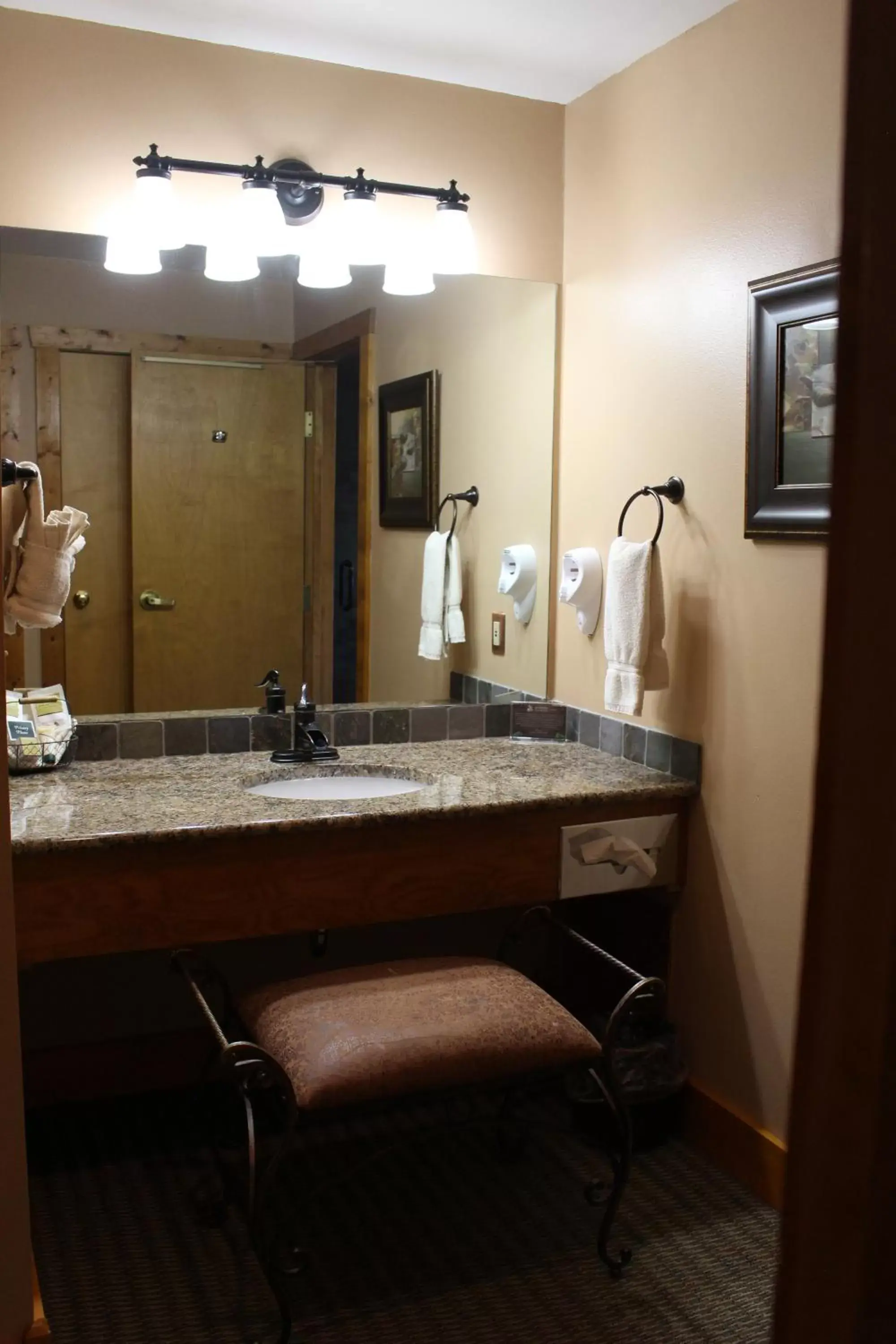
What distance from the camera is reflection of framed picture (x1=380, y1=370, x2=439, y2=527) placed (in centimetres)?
258

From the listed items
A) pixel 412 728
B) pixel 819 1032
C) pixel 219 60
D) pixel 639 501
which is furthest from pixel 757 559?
pixel 819 1032

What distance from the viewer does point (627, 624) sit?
87.1 inches

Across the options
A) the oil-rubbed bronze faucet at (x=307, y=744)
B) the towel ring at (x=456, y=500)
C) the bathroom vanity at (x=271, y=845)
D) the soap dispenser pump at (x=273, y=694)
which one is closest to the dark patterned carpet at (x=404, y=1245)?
the bathroom vanity at (x=271, y=845)

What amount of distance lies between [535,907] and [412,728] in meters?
0.55

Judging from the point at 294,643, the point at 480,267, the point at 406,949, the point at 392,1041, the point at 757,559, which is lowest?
the point at 406,949

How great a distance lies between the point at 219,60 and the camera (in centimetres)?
224

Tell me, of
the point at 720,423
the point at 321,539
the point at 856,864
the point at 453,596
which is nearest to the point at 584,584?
the point at 453,596

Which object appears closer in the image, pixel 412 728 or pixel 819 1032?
pixel 819 1032

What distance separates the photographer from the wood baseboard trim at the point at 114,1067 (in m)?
2.38

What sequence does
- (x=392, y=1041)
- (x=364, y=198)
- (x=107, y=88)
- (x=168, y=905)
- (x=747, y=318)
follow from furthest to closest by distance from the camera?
(x=364, y=198), (x=107, y=88), (x=747, y=318), (x=168, y=905), (x=392, y=1041)

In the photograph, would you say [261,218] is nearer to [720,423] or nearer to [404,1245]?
[720,423]

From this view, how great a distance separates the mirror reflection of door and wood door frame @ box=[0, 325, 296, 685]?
2 cm

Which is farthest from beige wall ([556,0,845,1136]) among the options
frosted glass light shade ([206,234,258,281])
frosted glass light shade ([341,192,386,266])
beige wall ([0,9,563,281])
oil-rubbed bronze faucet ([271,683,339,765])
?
frosted glass light shade ([206,234,258,281])

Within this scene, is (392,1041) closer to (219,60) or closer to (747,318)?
(747,318)
